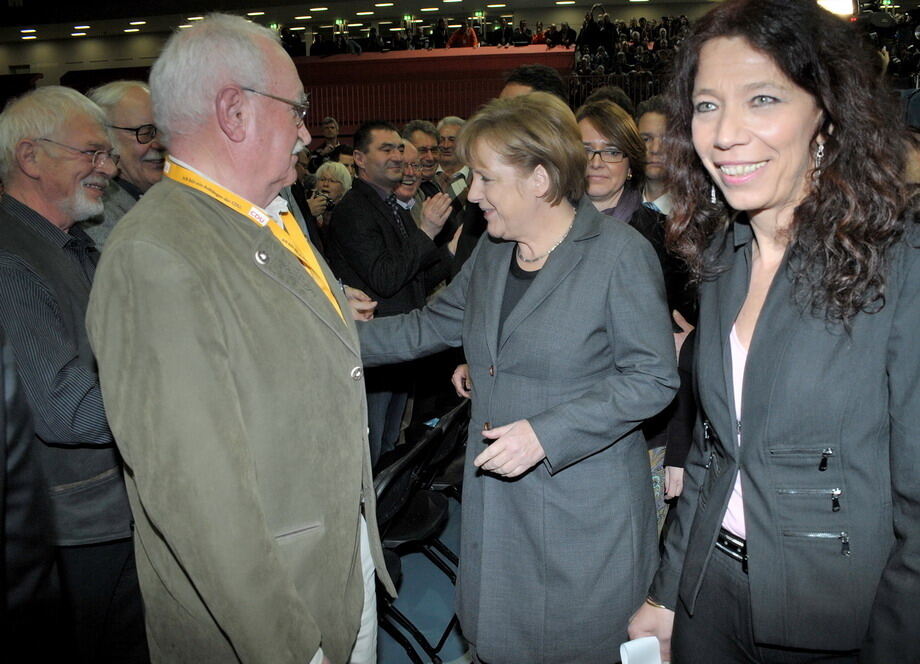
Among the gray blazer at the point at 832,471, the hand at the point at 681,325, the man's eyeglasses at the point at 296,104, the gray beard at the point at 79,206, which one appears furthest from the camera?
the hand at the point at 681,325

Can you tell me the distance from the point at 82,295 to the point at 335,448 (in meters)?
1.12

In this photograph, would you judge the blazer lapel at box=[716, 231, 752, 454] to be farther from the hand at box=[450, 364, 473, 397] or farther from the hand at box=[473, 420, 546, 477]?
the hand at box=[450, 364, 473, 397]

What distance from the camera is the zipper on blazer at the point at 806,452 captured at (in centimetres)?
135

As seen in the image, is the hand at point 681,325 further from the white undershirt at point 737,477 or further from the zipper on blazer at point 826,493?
the zipper on blazer at point 826,493

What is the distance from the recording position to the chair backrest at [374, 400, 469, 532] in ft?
8.67

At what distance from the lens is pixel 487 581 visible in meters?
2.14

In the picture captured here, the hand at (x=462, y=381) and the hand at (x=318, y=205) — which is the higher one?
the hand at (x=462, y=381)

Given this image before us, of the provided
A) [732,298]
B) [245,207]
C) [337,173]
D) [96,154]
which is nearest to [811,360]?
[732,298]

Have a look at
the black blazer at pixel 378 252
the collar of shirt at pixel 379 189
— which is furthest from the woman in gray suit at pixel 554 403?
the collar of shirt at pixel 379 189

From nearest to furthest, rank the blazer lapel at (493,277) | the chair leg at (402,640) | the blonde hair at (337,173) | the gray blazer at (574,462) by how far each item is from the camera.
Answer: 1. the gray blazer at (574,462)
2. the blazer lapel at (493,277)
3. the chair leg at (402,640)
4. the blonde hair at (337,173)

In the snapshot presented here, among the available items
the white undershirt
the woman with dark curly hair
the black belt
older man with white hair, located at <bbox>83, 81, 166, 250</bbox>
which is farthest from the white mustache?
the black belt

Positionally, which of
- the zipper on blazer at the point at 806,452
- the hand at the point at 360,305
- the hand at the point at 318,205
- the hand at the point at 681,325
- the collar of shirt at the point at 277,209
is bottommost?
the hand at the point at 318,205

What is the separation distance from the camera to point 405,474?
2.86 metres

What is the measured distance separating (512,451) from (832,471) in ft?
2.55
